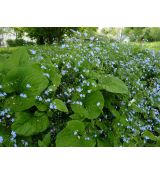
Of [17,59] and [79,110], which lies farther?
[17,59]

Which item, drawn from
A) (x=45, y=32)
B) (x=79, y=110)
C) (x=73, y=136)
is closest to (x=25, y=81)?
(x=79, y=110)

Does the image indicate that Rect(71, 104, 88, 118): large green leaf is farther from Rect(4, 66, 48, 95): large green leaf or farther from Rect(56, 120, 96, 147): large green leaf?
Rect(4, 66, 48, 95): large green leaf

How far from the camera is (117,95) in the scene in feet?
11.3

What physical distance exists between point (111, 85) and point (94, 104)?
13.6 inches

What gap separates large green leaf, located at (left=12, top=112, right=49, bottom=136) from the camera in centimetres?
271

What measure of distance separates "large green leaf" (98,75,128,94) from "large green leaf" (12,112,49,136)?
67cm

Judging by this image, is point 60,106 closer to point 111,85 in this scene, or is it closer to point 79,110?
point 79,110

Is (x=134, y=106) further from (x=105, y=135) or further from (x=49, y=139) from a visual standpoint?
(x=49, y=139)

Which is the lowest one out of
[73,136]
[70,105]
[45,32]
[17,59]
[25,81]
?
[45,32]

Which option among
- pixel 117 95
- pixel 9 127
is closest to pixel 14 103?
pixel 9 127

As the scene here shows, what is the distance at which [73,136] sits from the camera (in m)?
2.79

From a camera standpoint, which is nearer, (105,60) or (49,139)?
(49,139)

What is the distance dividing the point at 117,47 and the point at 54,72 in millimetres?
1621

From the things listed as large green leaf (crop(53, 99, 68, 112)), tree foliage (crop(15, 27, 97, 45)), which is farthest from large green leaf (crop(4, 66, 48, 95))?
tree foliage (crop(15, 27, 97, 45))
